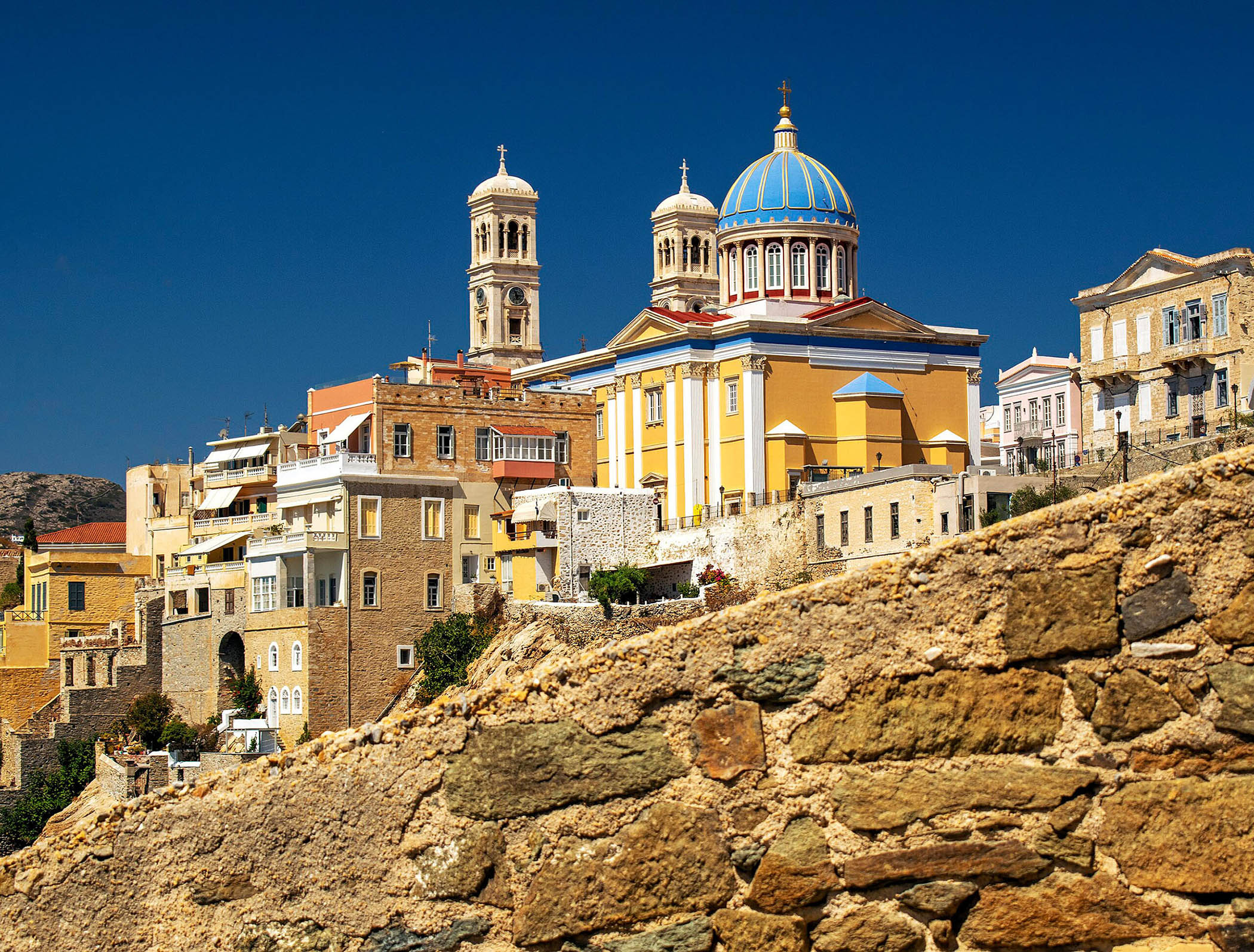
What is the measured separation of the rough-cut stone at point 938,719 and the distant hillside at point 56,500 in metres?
89.3

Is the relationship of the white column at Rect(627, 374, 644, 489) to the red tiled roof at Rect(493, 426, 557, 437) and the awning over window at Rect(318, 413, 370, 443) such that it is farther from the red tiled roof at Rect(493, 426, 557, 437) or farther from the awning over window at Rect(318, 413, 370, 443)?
the awning over window at Rect(318, 413, 370, 443)

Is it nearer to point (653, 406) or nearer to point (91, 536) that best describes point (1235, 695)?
point (653, 406)


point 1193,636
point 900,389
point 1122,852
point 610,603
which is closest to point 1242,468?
point 1193,636

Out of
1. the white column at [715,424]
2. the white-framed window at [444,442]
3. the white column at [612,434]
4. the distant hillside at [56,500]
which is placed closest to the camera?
the white-framed window at [444,442]

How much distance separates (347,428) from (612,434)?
8.11 meters

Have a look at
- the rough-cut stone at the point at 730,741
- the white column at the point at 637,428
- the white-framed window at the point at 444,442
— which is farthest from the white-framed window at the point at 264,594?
the rough-cut stone at the point at 730,741

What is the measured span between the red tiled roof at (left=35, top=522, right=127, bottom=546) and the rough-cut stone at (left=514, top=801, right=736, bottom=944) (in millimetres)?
53700

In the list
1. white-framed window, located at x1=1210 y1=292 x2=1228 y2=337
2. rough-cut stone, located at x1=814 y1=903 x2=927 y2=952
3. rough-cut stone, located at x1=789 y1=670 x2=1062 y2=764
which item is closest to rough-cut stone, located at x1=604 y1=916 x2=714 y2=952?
rough-cut stone, located at x1=814 y1=903 x2=927 y2=952

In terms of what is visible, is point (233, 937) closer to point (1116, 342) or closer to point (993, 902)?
point (993, 902)

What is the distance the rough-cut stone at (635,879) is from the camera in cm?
516

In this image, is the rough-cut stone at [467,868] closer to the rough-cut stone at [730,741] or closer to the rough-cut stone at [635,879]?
the rough-cut stone at [635,879]

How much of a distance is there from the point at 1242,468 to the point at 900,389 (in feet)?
127

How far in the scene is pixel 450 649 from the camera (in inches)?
1455

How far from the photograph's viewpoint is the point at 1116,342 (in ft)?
132
